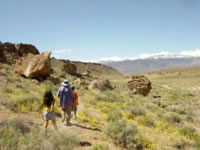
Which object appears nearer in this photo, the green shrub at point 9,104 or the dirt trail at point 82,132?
the dirt trail at point 82,132

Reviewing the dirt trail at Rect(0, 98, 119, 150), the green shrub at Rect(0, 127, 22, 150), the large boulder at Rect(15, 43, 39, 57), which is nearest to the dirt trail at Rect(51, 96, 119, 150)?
the dirt trail at Rect(0, 98, 119, 150)

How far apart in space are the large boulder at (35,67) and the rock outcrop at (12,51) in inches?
426

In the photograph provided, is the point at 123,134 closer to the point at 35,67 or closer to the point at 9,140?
the point at 9,140

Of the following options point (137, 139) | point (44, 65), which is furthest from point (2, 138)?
point (44, 65)

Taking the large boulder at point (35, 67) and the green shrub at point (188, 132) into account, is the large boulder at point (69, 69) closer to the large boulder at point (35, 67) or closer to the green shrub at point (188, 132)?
the large boulder at point (35, 67)

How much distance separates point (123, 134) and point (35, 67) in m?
17.5

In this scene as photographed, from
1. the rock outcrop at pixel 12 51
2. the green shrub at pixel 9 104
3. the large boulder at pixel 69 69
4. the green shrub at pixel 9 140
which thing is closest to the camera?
the green shrub at pixel 9 140

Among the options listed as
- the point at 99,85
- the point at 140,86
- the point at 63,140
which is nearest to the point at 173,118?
the point at 63,140

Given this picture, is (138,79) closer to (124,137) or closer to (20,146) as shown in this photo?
(124,137)

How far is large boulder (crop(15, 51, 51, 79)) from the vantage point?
21891mm

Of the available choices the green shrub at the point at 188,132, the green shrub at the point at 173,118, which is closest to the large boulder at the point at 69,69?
the green shrub at the point at 173,118

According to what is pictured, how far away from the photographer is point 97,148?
215 inches

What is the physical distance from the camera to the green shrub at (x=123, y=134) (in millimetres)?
6742

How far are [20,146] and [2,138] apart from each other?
1.69 feet
